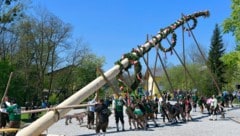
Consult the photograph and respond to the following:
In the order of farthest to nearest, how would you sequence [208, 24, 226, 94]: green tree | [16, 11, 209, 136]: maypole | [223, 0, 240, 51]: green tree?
1. [208, 24, 226, 94]: green tree
2. [223, 0, 240, 51]: green tree
3. [16, 11, 209, 136]: maypole

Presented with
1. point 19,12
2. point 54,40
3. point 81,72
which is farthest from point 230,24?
point 81,72

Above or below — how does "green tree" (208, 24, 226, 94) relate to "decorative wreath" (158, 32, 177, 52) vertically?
above

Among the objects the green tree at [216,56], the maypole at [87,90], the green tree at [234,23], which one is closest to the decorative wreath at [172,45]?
the maypole at [87,90]

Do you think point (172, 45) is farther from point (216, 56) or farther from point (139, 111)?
point (216, 56)

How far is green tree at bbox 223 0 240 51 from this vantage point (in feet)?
124

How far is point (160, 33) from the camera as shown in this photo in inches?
484

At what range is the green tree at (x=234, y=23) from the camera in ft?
124

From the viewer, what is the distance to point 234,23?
38.4 m

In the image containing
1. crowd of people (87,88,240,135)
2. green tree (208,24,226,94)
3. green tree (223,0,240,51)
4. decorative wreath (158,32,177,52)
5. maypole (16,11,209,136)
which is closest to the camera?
maypole (16,11,209,136)

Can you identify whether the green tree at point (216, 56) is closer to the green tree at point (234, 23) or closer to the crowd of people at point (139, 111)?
the green tree at point (234, 23)

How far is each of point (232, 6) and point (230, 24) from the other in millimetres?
1558

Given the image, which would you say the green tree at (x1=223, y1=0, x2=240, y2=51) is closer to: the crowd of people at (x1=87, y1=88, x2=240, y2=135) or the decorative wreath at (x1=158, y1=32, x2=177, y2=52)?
the crowd of people at (x1=87, y1=88, x2=240, y2=135)

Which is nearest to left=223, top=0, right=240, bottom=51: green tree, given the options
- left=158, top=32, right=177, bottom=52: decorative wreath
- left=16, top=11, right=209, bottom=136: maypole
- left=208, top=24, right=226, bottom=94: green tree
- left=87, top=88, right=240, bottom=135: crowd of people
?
left=87, top=88, right=240, bottom=135: crowd of people

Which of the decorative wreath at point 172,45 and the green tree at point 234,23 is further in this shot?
the green tree at point 234,23
